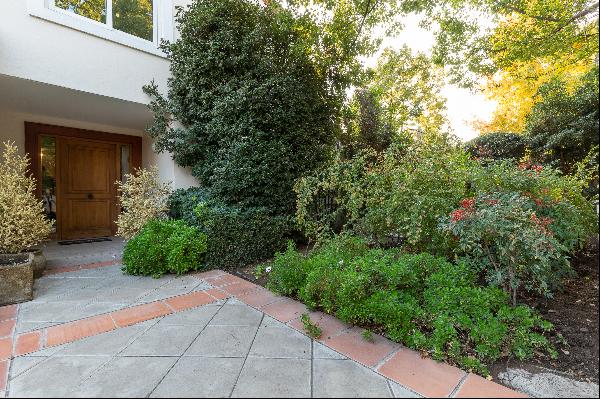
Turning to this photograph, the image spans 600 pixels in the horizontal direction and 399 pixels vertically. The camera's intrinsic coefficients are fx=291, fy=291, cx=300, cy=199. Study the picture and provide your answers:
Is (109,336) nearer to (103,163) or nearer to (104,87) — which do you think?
(104,87)

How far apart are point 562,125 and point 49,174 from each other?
31.0 ft

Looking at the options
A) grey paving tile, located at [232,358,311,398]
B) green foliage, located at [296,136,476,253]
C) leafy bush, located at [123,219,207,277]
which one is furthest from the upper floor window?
grey paving tile, located at [232,358,311,398]

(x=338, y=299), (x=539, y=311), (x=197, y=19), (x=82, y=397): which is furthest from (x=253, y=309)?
(x=197, y=19)

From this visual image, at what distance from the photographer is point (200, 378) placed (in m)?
1.65

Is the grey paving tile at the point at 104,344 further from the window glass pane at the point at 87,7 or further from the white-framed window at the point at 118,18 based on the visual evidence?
the window glass pane at the point at 87,7

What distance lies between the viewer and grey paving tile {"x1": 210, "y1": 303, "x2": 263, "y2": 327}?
2.35 meters

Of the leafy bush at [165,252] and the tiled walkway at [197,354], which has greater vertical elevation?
the leafy bush at [165,252]

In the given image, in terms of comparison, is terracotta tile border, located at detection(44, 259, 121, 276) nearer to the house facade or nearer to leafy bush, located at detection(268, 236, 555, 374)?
the house facade

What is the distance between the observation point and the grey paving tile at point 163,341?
75.2 inches

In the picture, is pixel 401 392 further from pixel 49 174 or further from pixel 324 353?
pixel 49 174

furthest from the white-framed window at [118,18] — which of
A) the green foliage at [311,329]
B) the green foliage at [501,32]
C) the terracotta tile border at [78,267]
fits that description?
the green foliage at [311,329]

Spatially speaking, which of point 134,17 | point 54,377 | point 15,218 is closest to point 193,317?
point 54,377

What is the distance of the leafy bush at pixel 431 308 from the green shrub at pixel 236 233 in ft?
4.81

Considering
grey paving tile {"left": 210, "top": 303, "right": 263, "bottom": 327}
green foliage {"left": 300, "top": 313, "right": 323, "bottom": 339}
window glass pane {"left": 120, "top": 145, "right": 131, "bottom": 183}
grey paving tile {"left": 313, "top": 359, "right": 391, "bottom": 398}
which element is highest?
window glass pane {"left": 120, "top": 145, "right": 131, "bottom": 183}
